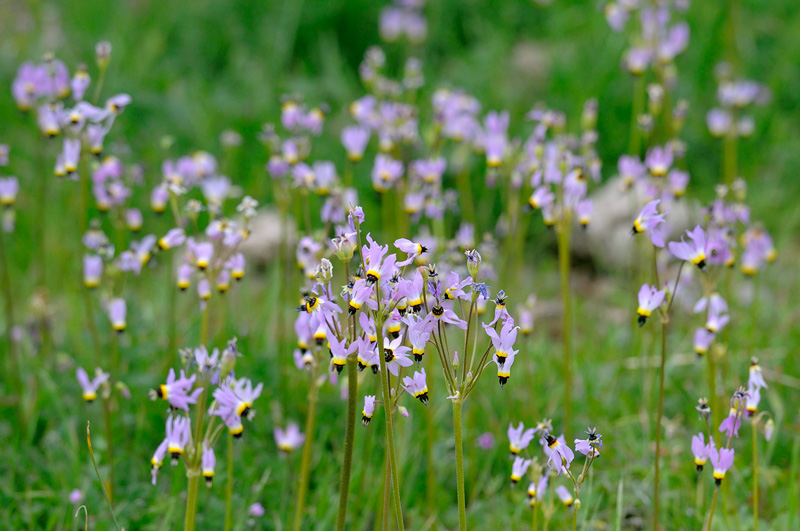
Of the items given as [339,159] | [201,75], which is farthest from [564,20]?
[201,75]

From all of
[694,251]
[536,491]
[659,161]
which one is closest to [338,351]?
[536,491]

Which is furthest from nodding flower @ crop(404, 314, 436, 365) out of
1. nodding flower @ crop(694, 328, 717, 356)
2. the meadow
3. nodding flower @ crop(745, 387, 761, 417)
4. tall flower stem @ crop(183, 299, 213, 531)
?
nodding flower @ crop(694, 328, 717, 356)

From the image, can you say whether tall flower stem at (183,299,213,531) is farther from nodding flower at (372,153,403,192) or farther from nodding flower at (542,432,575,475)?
nodding flower at (372,153,403,192)

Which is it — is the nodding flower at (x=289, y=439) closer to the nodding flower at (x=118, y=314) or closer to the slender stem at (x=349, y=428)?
the nodding flower at (x=118, y=314)

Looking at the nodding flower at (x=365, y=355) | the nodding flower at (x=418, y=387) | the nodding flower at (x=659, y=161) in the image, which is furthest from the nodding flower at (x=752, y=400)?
the nodding flower at (x=659, y=161)

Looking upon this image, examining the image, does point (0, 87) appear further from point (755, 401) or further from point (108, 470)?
point (755, 401)

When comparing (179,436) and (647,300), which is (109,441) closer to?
(179,436)
